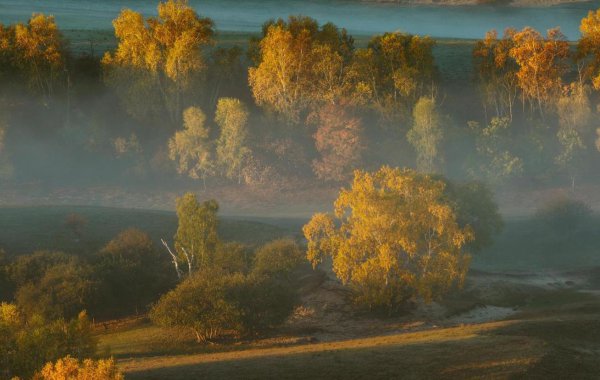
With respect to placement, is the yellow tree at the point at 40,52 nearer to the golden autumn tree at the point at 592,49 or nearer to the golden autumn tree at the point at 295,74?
the golden autumn tree at the point at 295,74

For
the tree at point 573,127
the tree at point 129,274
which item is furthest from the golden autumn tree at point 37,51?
the tree at point 573,127

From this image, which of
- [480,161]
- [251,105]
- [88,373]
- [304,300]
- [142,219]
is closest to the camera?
[88,373]

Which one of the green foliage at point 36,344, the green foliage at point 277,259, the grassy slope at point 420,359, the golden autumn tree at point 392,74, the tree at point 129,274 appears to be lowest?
the tree at point 129,274

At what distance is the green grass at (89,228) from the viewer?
8306cm

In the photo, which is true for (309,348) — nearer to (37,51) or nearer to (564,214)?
(564,214)

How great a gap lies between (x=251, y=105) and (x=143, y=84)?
1610cm

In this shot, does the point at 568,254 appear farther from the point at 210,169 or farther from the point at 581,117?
the point at 210,169

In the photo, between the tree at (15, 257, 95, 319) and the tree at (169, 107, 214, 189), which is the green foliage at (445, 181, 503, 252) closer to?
the tree at (15, 257, 95, 319)

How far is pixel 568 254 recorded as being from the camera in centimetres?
9600

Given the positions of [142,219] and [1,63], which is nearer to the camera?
[142,219]

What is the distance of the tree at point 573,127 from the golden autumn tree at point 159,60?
49342 mm

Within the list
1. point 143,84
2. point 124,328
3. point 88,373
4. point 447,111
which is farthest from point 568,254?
point 88,373

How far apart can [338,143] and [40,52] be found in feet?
141

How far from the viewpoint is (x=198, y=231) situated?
74.6m
